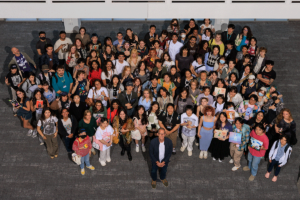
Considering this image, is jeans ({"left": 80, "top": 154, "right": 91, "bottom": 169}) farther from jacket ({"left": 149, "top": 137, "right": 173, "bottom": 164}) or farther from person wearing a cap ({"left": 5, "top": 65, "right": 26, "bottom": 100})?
person wearing a cap ({"left": 5, "top": 65, "right": 26, "bottom": 100})

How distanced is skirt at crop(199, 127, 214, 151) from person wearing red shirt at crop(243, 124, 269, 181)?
1.00 metres

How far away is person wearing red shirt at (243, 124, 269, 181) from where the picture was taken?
22.6 ft

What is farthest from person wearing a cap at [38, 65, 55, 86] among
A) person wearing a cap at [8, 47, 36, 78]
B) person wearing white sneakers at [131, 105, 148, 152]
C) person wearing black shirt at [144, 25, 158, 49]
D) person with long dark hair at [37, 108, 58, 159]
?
person wearing black shirt at [144, 25, 158, 49]

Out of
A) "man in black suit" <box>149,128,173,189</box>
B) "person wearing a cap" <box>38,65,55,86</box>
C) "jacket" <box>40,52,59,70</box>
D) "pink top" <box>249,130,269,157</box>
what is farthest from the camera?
"jacket" <box>40,52,59,70</box>

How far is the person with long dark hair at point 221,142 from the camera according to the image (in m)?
7.34

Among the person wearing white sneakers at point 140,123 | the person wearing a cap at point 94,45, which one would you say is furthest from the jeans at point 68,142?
the person wearing a cap at point 94,45

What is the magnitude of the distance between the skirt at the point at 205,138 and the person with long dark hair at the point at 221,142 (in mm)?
134

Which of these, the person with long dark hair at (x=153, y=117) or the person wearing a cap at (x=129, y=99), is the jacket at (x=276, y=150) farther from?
the person wearing a cap at (x=129, y=99)

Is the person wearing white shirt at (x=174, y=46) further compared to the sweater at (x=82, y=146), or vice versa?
the person wearing white shirt at (x=174, y=46)

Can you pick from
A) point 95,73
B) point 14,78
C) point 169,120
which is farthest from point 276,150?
point 14,78

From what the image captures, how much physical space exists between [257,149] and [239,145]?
443 millimetres

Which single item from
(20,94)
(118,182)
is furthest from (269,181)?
(20,94)

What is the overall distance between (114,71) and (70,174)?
10.3 feet

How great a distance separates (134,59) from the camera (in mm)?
8961
